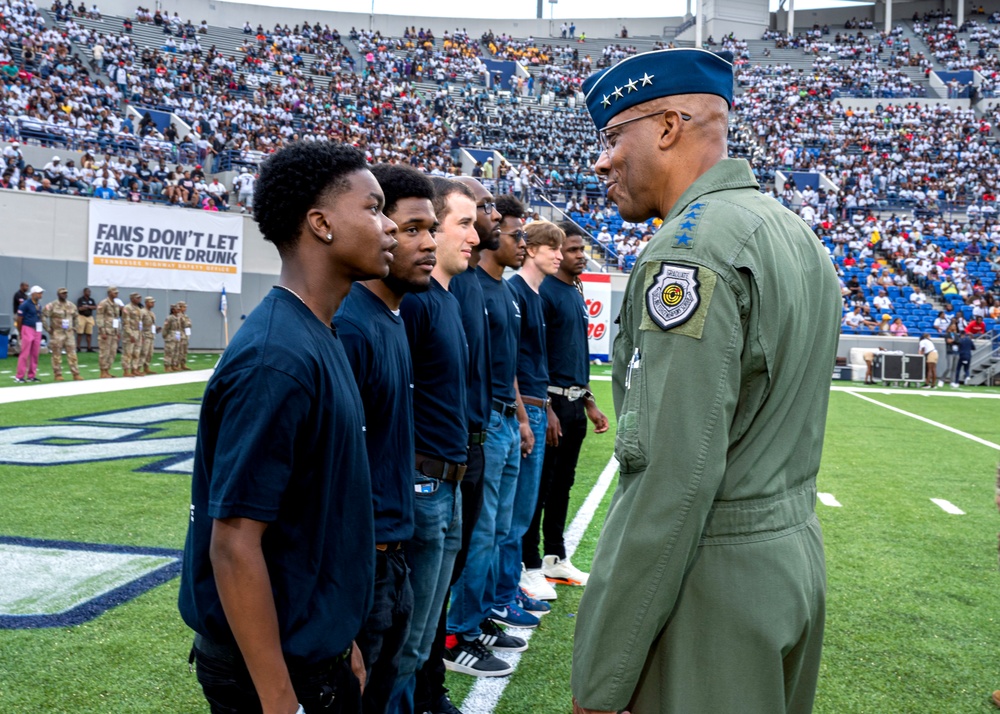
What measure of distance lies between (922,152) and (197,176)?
1230 inches

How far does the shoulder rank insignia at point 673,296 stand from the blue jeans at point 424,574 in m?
1.62

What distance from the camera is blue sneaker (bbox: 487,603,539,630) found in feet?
15.3

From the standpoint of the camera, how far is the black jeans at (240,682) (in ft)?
5.88

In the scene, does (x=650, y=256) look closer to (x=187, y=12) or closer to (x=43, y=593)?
(x=43, y=593)

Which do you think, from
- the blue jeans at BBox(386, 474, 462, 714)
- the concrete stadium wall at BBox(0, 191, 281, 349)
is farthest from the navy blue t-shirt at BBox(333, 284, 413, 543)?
the concrete stadium wall at BBox(0, 191, 281, 349)

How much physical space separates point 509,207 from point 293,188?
3.06 m

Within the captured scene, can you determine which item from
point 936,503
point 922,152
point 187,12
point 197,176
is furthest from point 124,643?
point 187,12

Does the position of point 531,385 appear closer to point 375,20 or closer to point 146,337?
point 146,337

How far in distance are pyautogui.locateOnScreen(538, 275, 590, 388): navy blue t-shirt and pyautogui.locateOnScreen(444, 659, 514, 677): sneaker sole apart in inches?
84.6

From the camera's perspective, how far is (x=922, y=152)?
3856cm

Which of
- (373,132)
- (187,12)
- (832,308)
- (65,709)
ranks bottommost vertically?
(65,709)

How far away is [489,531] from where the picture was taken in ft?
12.9

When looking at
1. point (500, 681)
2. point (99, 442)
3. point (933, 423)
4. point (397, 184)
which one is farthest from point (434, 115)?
point (397, 184)

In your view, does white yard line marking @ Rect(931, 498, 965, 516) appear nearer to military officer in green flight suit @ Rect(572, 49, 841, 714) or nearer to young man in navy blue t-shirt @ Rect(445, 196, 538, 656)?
young man in navy blue t-shirt @ Rect(445, 196, 538, 656)
